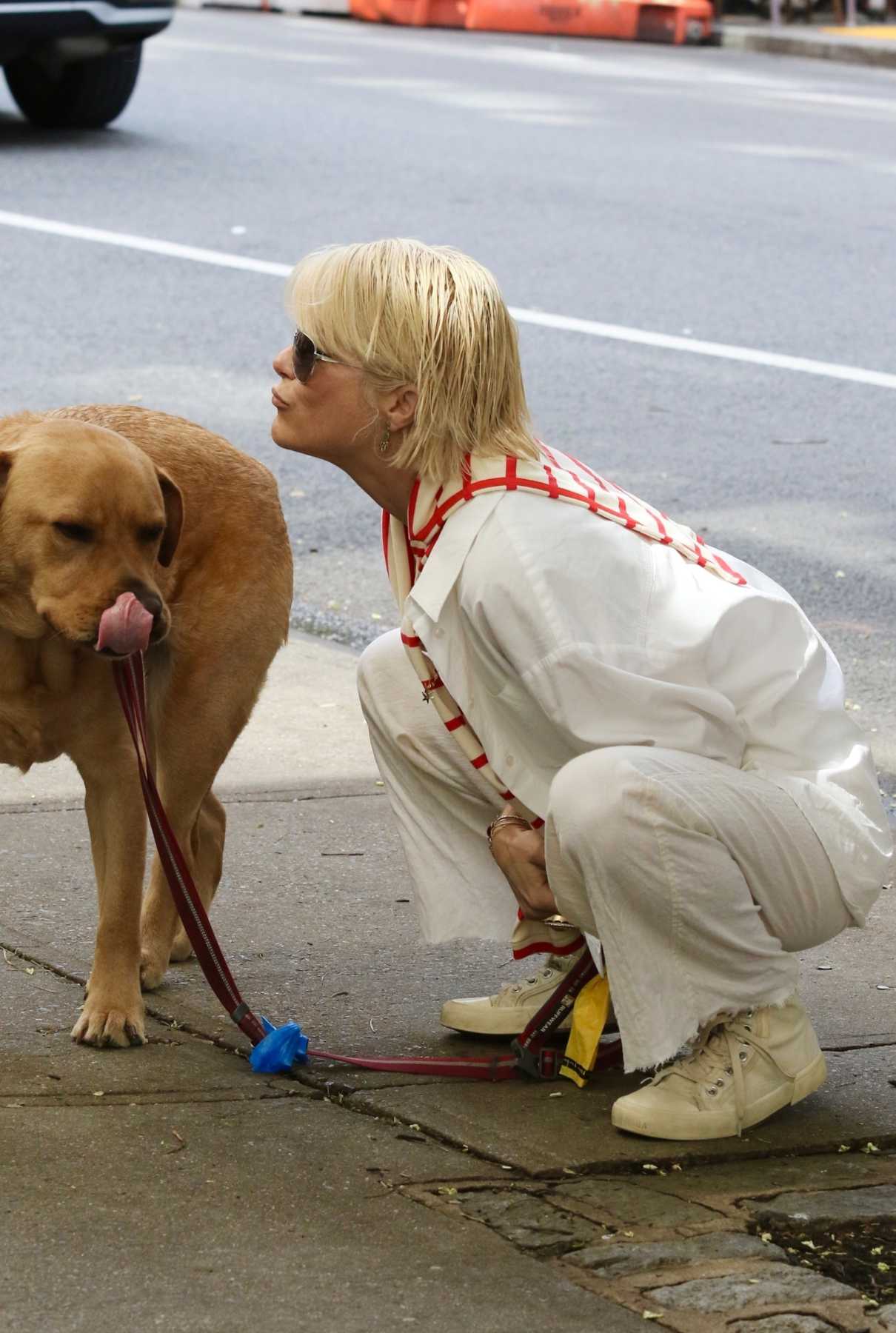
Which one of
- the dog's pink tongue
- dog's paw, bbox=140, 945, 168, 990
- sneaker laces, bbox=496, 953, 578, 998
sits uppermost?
the dog's pink tongue

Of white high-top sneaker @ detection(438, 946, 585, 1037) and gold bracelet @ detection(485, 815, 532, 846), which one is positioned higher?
gold bracelet @ detection(485, 815, 532, 846)

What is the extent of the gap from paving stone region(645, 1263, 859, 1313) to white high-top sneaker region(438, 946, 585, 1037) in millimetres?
885

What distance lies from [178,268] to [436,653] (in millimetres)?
7560

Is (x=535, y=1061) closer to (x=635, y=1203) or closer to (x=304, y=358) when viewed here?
(x=635, y=1203)

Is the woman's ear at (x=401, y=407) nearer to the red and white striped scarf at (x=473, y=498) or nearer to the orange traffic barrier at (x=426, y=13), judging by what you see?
the red and white striped scarf at (x=473, y=498)

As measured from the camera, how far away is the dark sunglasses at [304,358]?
11.3 ft

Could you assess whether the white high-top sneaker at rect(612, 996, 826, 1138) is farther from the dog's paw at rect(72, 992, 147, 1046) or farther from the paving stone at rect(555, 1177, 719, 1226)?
the dog's paw at rect(72, 992, 147, 1046)

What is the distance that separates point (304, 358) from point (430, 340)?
245 millimetres

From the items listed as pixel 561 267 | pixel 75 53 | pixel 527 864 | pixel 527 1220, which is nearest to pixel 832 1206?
pixel 527 1220

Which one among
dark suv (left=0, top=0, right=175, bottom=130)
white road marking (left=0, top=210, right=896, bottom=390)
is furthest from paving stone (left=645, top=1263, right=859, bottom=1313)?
dark suv (left=0, top=0, right=175, bottom=130)

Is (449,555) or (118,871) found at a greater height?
(449,555)

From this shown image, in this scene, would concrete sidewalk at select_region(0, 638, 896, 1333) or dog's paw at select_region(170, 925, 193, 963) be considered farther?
dog's paw at select_region(170, 925, 193, 963)

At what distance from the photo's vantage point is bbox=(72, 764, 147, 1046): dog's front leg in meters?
3.68

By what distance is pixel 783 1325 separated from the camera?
273cm
